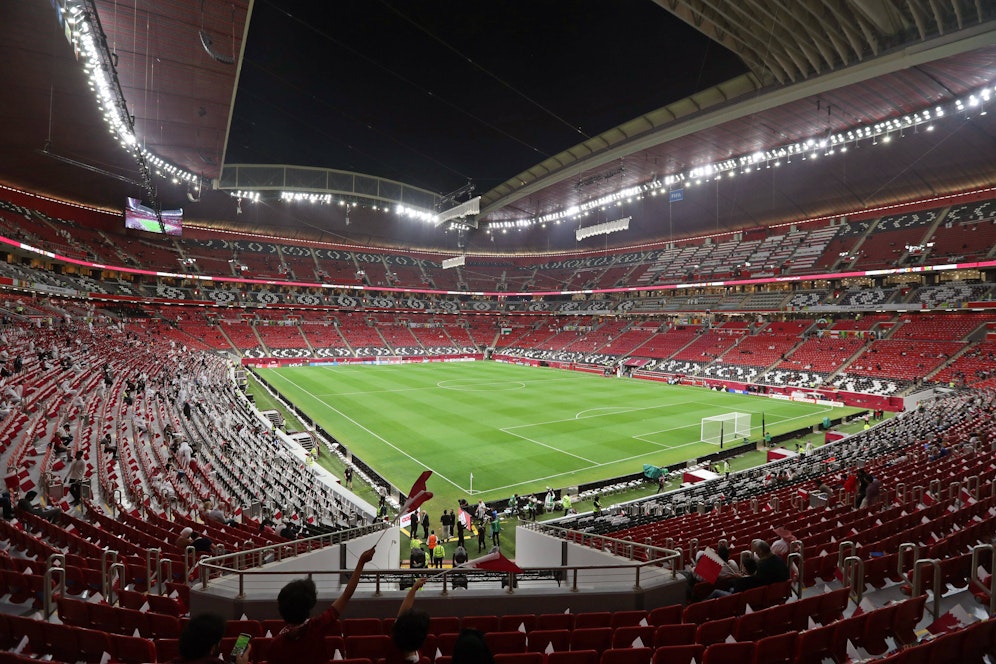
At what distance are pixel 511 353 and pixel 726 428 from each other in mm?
44722

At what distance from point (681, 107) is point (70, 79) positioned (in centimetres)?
3184

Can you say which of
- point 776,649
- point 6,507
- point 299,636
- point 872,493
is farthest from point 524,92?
point 299,636

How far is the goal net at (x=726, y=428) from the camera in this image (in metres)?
26.2

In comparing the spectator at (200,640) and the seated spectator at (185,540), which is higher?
the spectator at (200,640)

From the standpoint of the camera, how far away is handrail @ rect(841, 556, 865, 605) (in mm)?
5672

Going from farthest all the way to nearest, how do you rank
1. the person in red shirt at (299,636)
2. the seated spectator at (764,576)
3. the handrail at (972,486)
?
1. the handrail at (972,486)
2. the seated spectator at (764,576)
3. the person in red shirt at (299,636)

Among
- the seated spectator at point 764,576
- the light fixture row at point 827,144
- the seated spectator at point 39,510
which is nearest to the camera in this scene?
the seated spectator at point 764,576

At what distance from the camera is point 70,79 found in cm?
2192

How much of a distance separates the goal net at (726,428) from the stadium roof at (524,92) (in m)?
17.3

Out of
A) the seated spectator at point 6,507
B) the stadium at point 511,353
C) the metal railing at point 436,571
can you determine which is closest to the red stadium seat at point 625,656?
the stadium at point 511,353

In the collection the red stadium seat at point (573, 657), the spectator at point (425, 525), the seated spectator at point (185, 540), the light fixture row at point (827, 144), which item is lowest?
the spectator at point (425, 525)

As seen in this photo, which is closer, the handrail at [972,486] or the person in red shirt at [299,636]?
the person in red shirt at [299,636]

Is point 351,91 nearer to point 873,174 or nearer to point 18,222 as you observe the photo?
point 18,222

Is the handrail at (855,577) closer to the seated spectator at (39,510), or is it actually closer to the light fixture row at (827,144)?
the seated spectator at (39,510)
